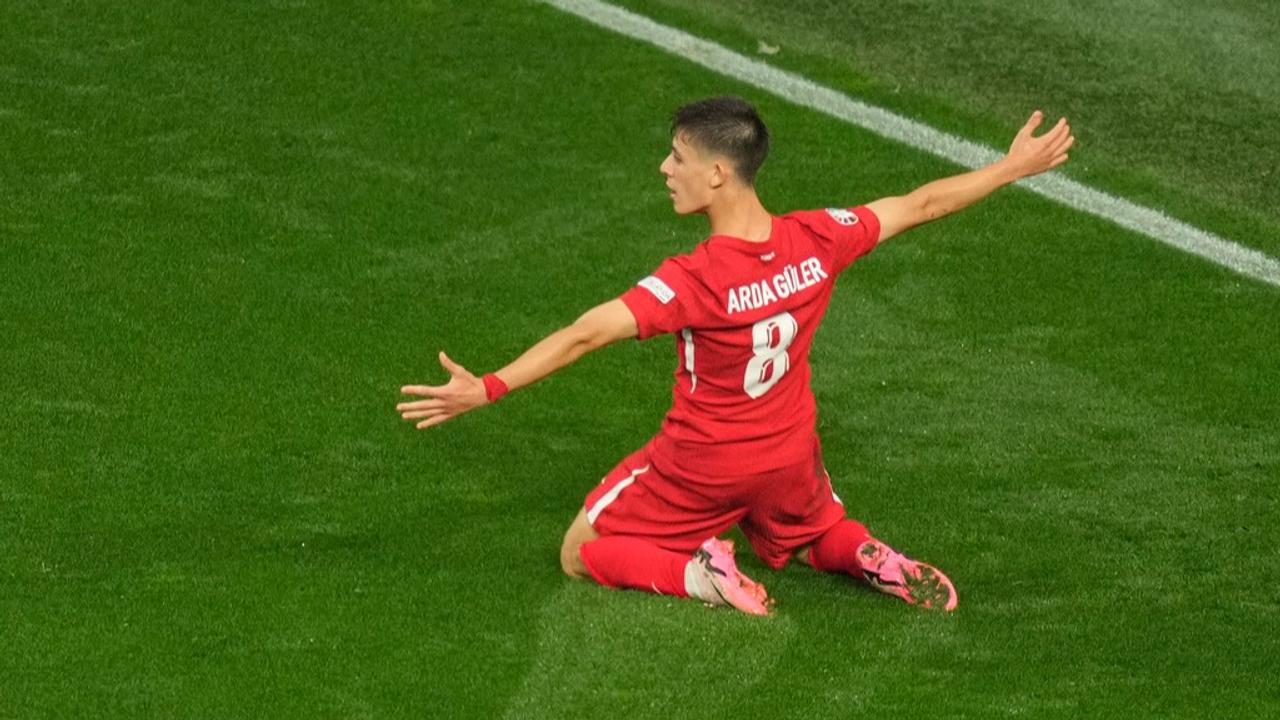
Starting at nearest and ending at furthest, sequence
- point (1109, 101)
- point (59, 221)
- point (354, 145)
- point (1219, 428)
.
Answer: point (1219, 428)
point (59, 221)
point (354, 145)
point (1109, 101)

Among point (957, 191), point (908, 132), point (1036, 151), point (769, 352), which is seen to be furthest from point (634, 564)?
point (908, 132)

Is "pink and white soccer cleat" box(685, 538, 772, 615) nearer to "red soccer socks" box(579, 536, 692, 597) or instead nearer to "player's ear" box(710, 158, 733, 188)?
"red soccer socks" box(579, 536, 692, 597)

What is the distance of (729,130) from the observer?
6176mm

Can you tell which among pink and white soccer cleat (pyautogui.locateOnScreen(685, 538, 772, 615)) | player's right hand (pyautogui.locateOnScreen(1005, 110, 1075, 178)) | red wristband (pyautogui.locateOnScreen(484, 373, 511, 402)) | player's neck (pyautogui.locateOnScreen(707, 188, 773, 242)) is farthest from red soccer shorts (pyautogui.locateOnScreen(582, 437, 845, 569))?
player's right hand (pyautogui.locateOnScreen(1005, 110, 1075, 178))

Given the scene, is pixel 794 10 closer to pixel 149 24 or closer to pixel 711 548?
pixel 149 24

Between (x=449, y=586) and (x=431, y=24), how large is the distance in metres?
4.86

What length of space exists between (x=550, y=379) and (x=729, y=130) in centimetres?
201

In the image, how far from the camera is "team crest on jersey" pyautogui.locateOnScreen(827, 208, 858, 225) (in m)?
6.43

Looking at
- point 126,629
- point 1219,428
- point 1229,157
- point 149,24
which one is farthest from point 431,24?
point 126,629

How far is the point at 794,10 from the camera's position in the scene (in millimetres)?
11250

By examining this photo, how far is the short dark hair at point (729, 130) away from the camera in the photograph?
618 cm

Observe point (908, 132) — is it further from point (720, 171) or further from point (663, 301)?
point (663, 301)

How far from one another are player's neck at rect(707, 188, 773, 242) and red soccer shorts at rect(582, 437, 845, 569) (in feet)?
2.10

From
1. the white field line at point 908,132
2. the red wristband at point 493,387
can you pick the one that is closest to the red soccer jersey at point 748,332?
the red wristband at point 493,387
